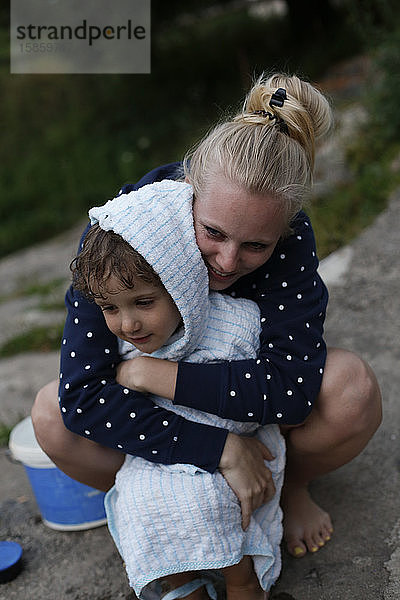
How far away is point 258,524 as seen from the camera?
5.92ft

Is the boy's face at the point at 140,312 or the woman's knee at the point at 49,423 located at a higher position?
the boy's face at the point at 140,312

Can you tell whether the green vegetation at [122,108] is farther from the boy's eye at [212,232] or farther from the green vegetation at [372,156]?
the boy's eye at [212,232]

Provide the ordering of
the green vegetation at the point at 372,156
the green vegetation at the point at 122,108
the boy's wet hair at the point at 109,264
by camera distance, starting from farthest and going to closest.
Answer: the green vegetation at the point at 122,108 < the green vegetation at the point at 372,156 < the boy's wet hair at the point at 109,264

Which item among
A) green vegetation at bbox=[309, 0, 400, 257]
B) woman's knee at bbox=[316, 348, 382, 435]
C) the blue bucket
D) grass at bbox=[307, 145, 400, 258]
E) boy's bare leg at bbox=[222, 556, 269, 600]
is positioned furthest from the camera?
green vegetation at bbox=[309, 0, 400, 257]

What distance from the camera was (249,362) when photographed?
176 cm

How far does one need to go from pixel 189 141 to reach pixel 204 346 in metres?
5.85

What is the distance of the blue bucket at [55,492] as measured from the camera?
2.19m

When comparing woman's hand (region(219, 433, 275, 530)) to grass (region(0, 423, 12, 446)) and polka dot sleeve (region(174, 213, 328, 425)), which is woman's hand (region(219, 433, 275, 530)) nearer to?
polka dot sleeve (region(174, 213, 328, 425))

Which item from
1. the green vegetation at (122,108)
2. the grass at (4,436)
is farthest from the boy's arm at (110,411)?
the green vegetation at (122,108)

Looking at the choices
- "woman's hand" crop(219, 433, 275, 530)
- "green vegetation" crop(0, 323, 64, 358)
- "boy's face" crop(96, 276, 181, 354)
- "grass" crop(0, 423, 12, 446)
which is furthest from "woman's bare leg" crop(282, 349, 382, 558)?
"green vegetation" crop(0, 323, 64, 358)

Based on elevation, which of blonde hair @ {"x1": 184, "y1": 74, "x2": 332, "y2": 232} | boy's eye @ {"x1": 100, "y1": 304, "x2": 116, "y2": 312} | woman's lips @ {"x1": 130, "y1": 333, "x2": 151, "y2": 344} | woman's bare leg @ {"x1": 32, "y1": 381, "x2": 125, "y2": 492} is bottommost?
woman's bare leg @ {"x1": 32, "y1": 381, "x2": 125, "y2": 492}

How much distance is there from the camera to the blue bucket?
86.0 inches

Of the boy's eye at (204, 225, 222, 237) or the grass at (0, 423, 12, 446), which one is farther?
the grass at (0, 423, 12, 446)

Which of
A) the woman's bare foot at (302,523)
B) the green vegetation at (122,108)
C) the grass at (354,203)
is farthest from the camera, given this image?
the green vegetation at (122,108)
